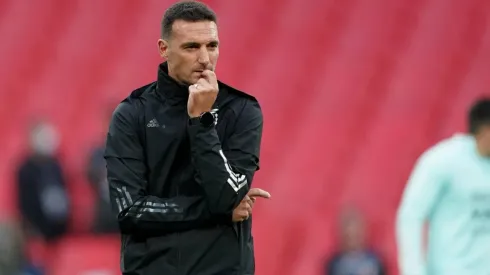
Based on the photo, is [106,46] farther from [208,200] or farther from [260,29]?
[208,200]

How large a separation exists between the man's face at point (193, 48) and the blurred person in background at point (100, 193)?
17.4 feet

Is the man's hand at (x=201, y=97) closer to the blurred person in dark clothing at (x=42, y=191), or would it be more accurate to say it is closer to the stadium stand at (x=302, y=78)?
the blurred person in dark clothing at (x=42, y=191)

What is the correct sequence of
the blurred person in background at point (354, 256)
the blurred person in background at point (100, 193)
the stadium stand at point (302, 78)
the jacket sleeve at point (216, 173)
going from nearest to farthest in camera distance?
the jacket sleeve at point (216, 173), the blurred person in background at point (354, 256), the blurred person in background at point (100, 193), the stadium stand at point (302, 78)

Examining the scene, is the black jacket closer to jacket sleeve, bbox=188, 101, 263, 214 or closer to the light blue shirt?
jacket sleeve, bbox=188, 101, 263, 214

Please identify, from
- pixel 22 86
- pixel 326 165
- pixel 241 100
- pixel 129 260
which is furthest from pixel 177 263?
pixel 22 86

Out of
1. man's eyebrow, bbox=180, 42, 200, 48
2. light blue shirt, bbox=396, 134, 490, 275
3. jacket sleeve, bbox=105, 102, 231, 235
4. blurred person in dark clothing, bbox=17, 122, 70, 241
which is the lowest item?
blurred person in dark clothing, bbox=17, 122, 70, 241

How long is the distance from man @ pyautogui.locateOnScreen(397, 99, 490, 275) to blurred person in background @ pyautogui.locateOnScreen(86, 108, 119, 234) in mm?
4089

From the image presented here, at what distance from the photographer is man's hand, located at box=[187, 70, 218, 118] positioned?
135 inches

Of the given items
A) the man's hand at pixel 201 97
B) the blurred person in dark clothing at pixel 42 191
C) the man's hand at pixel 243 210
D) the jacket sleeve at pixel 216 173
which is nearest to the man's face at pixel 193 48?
the man's hand at pixel 201 97

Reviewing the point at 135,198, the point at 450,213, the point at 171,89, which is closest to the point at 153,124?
the point at 171,89

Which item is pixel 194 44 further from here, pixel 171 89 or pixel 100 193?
pixel 100 193

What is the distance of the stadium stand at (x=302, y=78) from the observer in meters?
9.91

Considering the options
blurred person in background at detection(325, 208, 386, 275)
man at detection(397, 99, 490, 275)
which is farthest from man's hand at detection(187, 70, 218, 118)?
blurred person in background at detection(325, 208, 386, 275)

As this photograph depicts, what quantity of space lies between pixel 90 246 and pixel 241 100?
14.7ft
